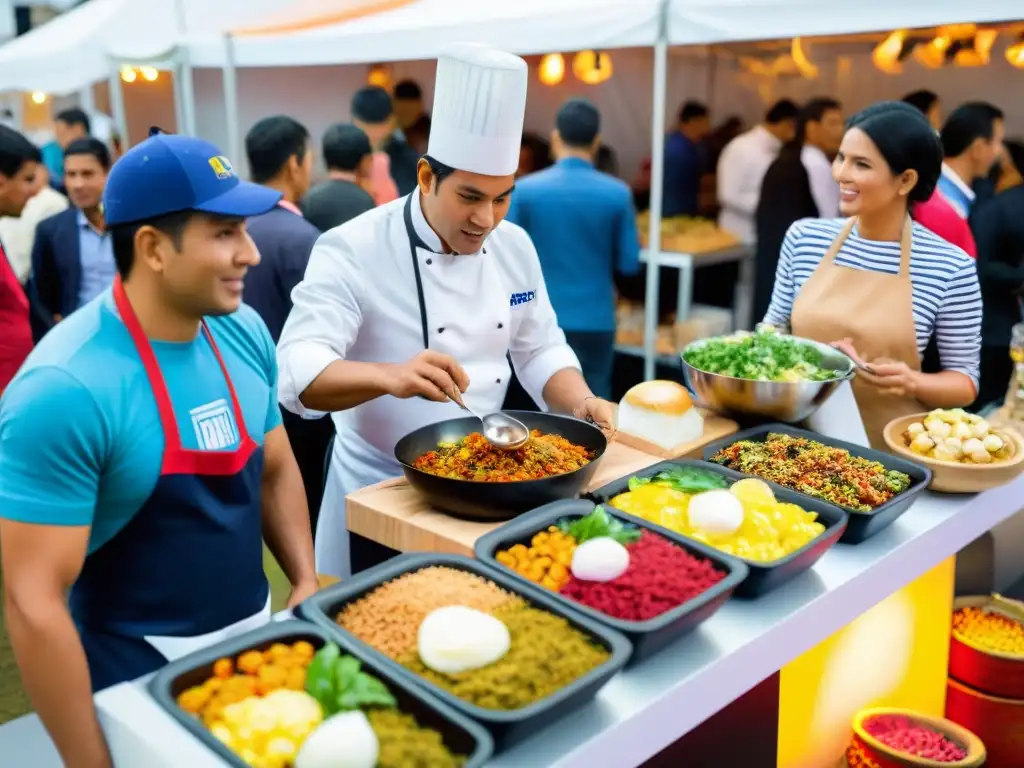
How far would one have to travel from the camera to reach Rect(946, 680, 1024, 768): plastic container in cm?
244

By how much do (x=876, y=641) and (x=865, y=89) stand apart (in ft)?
25.3

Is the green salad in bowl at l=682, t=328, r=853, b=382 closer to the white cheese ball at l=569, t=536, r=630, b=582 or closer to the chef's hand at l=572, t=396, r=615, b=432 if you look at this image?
the chef's hand at l=572, t=396, r=615, b=432

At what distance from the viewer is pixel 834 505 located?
1.83m

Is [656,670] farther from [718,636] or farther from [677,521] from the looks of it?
[677,521]

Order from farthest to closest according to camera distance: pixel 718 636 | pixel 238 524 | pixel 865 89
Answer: pixel 865 89 → pixel 238 524 → pixel 718 636

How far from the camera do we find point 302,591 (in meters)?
1.87

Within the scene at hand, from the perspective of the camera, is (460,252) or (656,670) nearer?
(656,670)

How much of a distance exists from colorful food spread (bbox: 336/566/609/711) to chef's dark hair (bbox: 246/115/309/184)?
9.21 feet

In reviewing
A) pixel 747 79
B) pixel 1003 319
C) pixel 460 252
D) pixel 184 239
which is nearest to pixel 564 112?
pixel 1003 319

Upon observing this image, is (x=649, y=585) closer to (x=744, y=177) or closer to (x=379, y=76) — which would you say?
(x=744, y=177)

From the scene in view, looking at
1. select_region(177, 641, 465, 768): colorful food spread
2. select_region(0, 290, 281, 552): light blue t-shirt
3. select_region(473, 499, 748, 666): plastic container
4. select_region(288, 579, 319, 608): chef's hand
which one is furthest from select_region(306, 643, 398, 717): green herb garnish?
select_region(288, 579, 319, 608): chef's hand

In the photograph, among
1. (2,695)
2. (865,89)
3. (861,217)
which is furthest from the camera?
(865,89)

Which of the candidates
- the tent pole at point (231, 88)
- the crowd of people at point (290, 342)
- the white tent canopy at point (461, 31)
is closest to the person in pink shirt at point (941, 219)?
the crowd of people at point (290, 342)

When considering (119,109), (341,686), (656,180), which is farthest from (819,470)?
(119,109)
